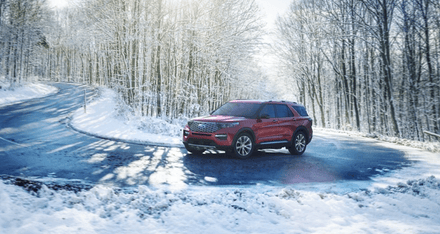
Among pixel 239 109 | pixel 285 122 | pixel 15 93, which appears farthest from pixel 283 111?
pixel 15 93

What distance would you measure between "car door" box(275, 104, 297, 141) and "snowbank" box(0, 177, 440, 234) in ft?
16.6

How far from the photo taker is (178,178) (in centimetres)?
719

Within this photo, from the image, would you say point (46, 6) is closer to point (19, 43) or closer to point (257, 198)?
point (19, 43)

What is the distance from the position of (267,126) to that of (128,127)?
836cm

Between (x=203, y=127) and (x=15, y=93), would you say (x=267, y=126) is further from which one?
(x=15, y=93)

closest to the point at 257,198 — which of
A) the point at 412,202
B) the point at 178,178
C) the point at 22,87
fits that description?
the point at 178,178

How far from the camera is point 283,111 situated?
11375 millimetres

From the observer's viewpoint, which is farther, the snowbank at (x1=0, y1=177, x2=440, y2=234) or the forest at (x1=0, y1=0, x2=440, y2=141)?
the forest at (x1=0, y1=0, x2=440, y2=141)

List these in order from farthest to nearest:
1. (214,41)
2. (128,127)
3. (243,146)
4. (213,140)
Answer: (214,41)
(128,127)
(243,146)
(213,140)

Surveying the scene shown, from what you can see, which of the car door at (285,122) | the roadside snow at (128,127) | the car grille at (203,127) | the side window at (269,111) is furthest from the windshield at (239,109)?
the roadside snow at (128,127)

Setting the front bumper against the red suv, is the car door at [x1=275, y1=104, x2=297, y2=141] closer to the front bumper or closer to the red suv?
the red suv

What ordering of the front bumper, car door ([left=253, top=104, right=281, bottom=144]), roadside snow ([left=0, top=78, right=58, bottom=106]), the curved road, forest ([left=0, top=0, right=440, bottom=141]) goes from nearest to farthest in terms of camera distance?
the curved road < the front bumper < car door ([left=253, top=104, right=281, bottom=144]) < forest ([left=0, top=0, right=440, bottom=141]) < roadside snow ([left=0, top=78, right=58, bottom=106])

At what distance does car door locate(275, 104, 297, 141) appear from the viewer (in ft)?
36.2

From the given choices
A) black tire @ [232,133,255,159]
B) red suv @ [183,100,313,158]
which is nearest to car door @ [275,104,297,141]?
red suv @ [183,100,313,158]
